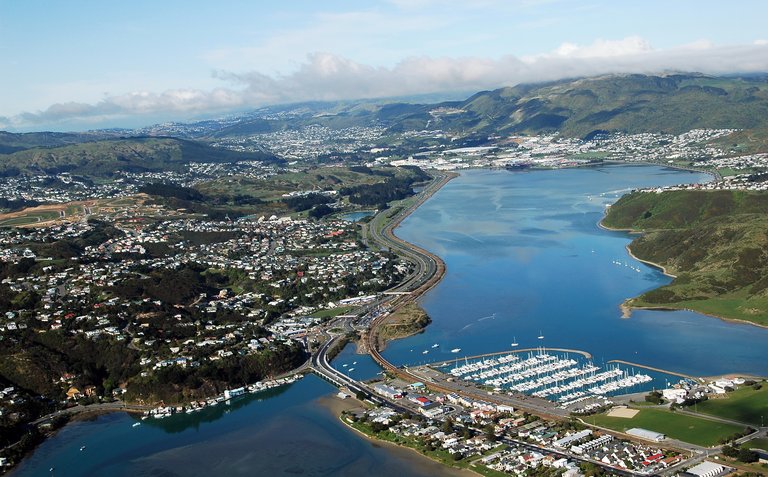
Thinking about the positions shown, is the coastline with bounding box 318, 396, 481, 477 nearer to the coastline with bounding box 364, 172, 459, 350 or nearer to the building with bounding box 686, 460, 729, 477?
the coastline with bounding box 364, 172, 459, 350

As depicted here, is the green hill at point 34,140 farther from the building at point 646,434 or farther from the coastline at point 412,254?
the building at point 646,434

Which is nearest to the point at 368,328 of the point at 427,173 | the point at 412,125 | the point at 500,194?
the point at 500,194

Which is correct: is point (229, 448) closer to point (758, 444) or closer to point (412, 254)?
point (758, 444)

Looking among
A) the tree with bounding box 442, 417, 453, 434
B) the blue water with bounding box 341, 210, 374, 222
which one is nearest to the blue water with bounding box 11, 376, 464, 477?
the tree with bounding box 442, 417, 453, 434

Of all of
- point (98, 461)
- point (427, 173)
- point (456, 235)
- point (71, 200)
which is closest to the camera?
point (98, 461)

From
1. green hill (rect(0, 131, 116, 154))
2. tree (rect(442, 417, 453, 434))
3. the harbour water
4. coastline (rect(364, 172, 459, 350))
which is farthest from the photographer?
green hill (rect(0, 131, 116, 154))

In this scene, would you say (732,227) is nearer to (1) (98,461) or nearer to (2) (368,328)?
(2) (368,328)
